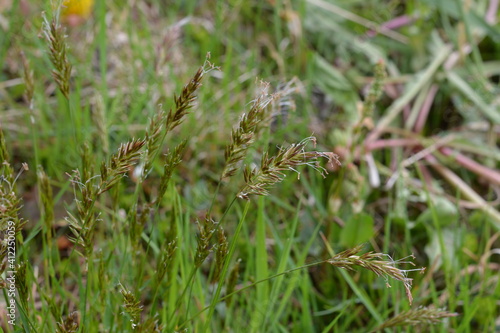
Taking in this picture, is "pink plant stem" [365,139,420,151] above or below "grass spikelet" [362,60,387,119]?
below

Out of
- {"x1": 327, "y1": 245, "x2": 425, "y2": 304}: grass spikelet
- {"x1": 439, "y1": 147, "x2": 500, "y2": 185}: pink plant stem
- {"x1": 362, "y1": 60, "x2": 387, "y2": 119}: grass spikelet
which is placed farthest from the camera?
{"x1": 439, "y1": 147, "x2": 500, "y2": 185}: pink plant stem

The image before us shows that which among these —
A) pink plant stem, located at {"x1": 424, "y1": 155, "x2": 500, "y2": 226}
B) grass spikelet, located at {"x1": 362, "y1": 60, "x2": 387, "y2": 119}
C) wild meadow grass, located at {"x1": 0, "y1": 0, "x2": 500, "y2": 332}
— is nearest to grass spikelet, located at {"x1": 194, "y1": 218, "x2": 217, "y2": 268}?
wild meadow grass, located at {"x1": 0, "y1": 0, "x2": 500, "y2": 332}

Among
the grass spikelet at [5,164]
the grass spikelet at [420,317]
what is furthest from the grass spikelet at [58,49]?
the grass spikelet at [420,317]

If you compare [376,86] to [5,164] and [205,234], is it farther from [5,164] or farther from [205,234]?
[5,164]

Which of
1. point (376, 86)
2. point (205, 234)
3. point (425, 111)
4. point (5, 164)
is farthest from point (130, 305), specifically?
point (425, 111)

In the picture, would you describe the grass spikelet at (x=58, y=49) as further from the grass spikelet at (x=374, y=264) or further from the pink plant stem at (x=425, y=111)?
the pink plant stem at (x=425, y=111)

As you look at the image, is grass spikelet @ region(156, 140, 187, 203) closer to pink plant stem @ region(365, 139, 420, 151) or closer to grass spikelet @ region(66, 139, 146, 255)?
grass spikelet @ region(66, 139, 146, 255)
